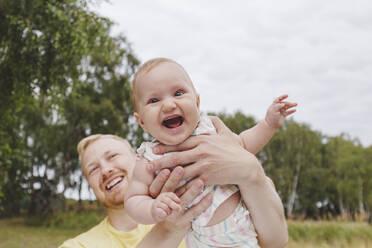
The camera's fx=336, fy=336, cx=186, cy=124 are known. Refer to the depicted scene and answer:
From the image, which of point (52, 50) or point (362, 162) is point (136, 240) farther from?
point (362, 162)

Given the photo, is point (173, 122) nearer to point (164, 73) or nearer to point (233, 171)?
point (164, 73)

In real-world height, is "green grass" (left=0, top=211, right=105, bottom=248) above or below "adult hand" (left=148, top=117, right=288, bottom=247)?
below

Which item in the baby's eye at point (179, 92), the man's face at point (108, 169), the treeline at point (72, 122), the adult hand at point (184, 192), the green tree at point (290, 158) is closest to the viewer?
the adult hand at point (184, 192)

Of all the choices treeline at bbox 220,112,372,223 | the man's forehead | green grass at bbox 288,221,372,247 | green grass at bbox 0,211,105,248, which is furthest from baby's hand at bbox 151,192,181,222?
treeline at bbox 220,112,372,223

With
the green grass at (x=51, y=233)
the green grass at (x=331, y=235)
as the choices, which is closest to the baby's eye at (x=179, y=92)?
the green grass at (x=331, y=235)

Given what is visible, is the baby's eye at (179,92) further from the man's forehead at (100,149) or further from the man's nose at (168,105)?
the man's forehead at (100,149)

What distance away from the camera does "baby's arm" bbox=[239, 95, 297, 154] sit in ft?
7.34

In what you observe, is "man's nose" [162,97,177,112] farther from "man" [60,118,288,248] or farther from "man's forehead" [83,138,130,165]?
"man's forehead" [83,138,130,165]

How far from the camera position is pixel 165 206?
5.18 ft

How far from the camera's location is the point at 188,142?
2039 millimetres

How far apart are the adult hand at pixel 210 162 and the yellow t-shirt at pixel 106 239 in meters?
1.14

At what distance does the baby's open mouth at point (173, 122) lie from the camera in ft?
6.38

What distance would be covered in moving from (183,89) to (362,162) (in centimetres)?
3780

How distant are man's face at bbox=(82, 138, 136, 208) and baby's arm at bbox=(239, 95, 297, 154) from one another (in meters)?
1.27
